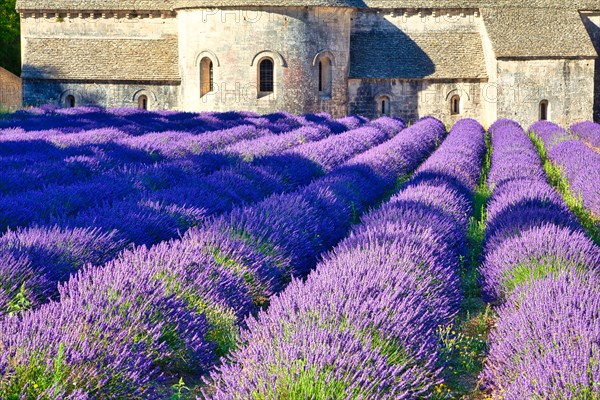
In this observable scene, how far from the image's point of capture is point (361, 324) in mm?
3779

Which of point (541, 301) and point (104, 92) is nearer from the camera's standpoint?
point (541, 301)

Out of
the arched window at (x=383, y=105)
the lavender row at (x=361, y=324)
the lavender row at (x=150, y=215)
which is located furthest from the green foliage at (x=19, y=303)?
the arched window at (x=383, y=105)

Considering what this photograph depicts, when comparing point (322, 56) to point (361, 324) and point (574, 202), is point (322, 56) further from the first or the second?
point (361, 324)

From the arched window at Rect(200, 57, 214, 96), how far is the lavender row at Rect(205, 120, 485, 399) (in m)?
21.3

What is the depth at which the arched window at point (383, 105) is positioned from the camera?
28095mm

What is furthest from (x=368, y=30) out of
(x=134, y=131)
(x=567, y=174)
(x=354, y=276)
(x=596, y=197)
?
(x=354, y=276)

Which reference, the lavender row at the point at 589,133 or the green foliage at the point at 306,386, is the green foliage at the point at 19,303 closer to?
the green foliage at the point at 306,386

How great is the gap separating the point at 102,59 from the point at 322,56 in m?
7.89

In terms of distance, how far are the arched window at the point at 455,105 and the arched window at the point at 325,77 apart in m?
4.56

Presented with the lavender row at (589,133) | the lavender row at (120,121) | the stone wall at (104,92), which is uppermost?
the stone wall at (104,92)

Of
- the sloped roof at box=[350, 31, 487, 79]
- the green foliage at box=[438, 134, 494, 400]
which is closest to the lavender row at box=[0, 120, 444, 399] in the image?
the green foliage at box=[438, 134, 494, 400]

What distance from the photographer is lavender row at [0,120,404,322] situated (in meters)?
4.59

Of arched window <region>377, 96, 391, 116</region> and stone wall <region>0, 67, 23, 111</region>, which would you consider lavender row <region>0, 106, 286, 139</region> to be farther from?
stone wall <region>0, 67, 23, 111</region>

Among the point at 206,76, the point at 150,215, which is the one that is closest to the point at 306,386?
the point at 150,215
